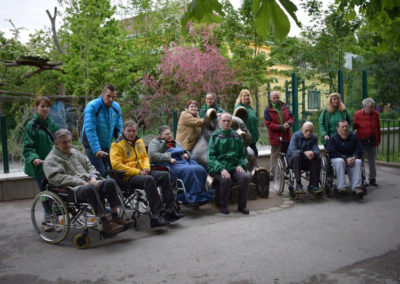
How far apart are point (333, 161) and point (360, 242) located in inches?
95.9

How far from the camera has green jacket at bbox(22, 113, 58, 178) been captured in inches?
206

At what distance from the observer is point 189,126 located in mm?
6984

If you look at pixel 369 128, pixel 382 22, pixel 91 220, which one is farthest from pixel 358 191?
pixel 91 220

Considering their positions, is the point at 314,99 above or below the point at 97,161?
above

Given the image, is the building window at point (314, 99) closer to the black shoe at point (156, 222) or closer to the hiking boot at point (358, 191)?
the hiking boot at point (358, 191)

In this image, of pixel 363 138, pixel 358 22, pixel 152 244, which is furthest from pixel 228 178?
pixel 358 22

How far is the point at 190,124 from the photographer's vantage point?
693 cm

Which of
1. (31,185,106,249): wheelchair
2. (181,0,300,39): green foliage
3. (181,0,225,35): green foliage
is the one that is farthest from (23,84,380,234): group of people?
(181,0,300,39): green foliage

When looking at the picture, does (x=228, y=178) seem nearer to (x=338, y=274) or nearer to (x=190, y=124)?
(x=190, y=124)

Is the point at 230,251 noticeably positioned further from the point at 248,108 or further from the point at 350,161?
the point at 248,108

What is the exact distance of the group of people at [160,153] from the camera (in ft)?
16.4

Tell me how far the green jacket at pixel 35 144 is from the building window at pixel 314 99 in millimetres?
7320

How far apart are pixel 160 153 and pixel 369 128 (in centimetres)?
426

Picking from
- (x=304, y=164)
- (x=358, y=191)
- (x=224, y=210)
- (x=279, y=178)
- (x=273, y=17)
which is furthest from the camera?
(x=279, y=178)
